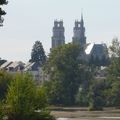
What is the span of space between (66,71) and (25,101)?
167ft

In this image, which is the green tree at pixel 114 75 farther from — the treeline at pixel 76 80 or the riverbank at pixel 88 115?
the riverbank at pixel 88 115

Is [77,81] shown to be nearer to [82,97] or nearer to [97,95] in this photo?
[82,97]

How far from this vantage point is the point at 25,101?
40062mm

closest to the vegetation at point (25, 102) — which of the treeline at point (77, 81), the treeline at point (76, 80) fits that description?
the treeline at point (77, 81)

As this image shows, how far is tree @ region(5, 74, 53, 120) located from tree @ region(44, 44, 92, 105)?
47038 mm

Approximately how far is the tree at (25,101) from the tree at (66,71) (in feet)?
154

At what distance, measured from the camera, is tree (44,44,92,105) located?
89.3 meters

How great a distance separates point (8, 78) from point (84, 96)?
752 inches

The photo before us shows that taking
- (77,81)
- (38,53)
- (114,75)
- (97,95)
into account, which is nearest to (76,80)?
(77,81)

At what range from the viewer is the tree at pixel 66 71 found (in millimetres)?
89312

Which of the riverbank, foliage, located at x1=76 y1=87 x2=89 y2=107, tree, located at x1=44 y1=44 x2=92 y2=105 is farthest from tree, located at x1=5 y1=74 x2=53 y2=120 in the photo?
foliage, located at x1=76 y1=87 x2=89 y2=107

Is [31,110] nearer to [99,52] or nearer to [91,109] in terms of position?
[91,109]

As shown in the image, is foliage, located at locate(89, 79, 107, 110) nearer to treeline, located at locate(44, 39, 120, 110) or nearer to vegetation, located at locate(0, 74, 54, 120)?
treeline, located at locate(44, 39, 120, 110)

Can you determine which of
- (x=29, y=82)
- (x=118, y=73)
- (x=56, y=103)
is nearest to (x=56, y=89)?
(x=56, y=103)
